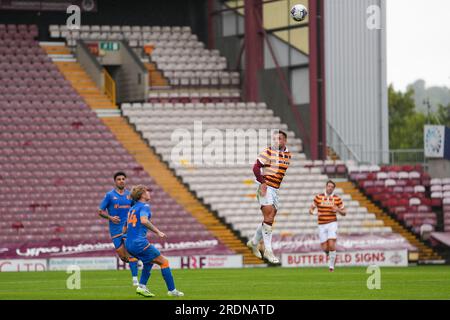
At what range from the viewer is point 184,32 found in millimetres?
51875

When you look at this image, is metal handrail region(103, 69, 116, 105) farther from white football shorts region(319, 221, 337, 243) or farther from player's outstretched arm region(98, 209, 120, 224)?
player's outstretched arm region(98, 209, 120, 224)

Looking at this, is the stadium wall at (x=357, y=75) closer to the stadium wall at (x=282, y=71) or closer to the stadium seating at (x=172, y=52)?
the stadium wall at (x=282, y=71)

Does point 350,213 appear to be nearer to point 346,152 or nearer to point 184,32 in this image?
point 346,152

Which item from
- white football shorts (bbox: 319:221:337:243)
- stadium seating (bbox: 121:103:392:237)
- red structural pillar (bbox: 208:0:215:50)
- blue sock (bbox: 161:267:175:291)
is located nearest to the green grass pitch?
blue sock (bbox: 161:267:175:291)

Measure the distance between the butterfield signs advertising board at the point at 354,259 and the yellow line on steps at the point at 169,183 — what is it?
1.38 m

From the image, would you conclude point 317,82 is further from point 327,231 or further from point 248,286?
point 248,286

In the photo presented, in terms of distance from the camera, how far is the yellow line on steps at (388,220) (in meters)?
41.3

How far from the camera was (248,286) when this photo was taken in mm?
24359

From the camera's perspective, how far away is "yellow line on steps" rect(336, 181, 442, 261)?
4131 centimetres

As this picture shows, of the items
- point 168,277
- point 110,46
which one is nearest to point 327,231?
point 168,277

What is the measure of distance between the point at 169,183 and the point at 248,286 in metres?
18.9
